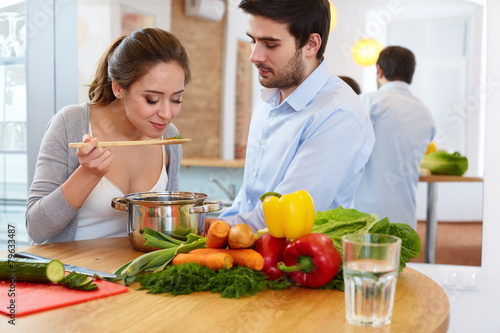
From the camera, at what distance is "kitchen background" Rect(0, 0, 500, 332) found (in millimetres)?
3340

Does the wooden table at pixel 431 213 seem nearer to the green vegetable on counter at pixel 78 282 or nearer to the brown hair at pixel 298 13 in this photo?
the brown hair at pixel 298 13

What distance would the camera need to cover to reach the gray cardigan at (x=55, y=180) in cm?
190

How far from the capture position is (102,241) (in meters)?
1.96

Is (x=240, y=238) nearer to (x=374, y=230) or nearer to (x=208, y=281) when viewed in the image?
(x=208, y=281)

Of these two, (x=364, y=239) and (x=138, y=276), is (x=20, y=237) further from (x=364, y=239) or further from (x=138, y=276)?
(x=364, y=239)

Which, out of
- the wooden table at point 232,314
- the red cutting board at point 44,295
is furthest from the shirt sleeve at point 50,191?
the wooden table at point 232,314

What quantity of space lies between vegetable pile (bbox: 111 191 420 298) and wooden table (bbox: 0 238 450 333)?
28 mm

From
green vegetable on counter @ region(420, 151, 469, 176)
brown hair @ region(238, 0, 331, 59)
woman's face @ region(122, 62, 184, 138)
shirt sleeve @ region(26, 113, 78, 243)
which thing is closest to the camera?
shirt sleeve @ region(26, 113, 78, 243)

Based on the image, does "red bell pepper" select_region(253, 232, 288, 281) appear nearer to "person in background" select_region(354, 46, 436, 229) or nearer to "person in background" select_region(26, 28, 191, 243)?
"person in background" select_region(26, 28, 191, 243)

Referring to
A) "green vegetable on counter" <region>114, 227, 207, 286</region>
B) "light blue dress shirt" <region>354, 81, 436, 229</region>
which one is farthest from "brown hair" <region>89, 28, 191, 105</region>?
"light blue dress shirt" <region>354, 81, 436, 229</region>

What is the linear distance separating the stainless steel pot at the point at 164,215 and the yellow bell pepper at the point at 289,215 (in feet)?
1.12

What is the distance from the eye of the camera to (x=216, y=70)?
27.0 feet

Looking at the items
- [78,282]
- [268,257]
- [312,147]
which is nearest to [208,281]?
[268,257]

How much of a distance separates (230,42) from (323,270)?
7.26 metres
